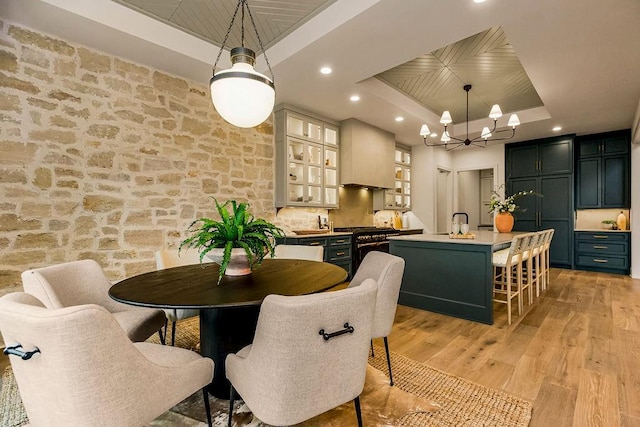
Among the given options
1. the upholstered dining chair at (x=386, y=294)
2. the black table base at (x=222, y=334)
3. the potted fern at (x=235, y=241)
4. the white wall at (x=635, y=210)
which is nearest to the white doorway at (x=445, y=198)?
the white wall at (x=635, y=210)

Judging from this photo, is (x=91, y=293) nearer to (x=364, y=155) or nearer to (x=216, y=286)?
(x=216, y=286)

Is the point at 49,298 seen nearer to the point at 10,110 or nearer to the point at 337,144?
the point at 10,110

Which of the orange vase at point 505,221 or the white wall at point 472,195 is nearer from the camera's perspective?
the orange vase at point 505,221

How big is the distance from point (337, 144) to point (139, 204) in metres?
3.22

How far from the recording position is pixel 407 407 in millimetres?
1752

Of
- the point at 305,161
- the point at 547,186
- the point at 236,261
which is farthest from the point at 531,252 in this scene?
the point at 236,261

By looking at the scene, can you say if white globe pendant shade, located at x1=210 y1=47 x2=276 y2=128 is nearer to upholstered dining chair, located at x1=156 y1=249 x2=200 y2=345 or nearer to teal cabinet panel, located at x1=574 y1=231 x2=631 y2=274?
upholstered dining chair, located at x1=156 y1=249 x2=200 y2=345

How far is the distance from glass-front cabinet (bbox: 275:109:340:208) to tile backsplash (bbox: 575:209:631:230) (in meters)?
5.21

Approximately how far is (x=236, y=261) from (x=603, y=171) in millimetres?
7262

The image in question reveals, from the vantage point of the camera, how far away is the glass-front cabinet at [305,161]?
14.6 ft

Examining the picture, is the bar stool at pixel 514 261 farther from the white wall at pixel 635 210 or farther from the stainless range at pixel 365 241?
the white wall at pixel 635 210

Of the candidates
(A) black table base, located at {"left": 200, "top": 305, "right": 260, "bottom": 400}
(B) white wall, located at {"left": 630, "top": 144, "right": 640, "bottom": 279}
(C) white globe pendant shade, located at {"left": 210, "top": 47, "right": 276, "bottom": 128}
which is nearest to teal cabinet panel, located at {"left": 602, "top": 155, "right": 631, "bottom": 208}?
(B) white wall, located at {"left": 630, "top": 144, "right": 640, "bottom": 279}

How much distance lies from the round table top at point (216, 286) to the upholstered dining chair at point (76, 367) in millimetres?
317

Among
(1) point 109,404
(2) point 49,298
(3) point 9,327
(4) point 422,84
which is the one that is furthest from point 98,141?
(4) point 422,84
